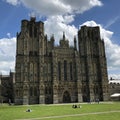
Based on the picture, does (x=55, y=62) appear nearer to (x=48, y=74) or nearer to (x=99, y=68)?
(x=48, y=74)

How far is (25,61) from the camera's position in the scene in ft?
232

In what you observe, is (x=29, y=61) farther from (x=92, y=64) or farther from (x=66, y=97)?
(x=92, y=64)

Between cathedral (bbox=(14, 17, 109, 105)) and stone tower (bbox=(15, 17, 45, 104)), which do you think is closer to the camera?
stone tower (bbox=(15, 17, 45, 104))

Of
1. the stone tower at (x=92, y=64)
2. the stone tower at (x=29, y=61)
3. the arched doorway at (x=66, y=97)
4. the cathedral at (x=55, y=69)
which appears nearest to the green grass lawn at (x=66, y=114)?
the stone tower at (x=29, y=61)

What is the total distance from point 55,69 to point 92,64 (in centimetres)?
1536

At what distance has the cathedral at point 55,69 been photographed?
6975 cm

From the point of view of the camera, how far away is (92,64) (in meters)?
78.2

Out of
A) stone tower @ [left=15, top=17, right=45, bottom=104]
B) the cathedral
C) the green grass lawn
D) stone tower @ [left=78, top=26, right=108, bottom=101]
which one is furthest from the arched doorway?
the green grass lawn

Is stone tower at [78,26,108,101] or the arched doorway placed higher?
stone tower at [78,26,108,101]

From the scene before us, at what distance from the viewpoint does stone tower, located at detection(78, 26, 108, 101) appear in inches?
Result: 2975

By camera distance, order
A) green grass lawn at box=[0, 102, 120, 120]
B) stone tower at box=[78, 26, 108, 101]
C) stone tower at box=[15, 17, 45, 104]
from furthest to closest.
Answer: stone tower at box=[78, 26, 108, 101] < stone tower at box=[15, 17, 45, 104] < green grass lawn at box=[0, 102, 120, 120]

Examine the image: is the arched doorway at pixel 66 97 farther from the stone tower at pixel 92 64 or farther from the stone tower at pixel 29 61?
the stone tower at pixel 29 61

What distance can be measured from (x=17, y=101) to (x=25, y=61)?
13.7m

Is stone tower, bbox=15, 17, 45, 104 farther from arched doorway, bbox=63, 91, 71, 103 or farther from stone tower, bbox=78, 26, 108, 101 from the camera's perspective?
stone tower, bbox=78, 26, 108, 101
